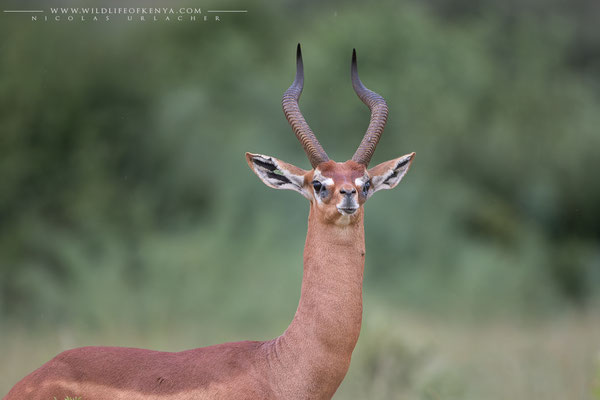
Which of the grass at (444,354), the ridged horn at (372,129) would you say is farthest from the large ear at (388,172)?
the grass at (444,354)

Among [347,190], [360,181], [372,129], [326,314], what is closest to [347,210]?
[347,190]

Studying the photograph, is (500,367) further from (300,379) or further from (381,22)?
(381,22)

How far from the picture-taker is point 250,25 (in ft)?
101

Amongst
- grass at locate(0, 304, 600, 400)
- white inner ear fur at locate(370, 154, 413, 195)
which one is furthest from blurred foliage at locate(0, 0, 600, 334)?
white inner ear fur at locate(370, 154, 413, 195)

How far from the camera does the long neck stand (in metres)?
7.36

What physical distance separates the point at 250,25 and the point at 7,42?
8.43 metres

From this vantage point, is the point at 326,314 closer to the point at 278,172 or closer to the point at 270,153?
the point at 278,172

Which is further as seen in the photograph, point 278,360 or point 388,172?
point 388,172

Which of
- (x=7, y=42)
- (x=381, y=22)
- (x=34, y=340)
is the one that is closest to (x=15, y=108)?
(x=7, y=42)

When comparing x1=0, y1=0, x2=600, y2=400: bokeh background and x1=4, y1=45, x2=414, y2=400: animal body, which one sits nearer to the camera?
x1=4, y1=45, x2=414, y2=400: animal body

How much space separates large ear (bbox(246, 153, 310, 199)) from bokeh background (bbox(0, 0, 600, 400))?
924 cm

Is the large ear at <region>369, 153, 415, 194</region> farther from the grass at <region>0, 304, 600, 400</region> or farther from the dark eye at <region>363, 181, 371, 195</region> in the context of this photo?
the grass at <region>0, 304, 600, 400</region>

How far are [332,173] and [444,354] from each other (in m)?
10.3

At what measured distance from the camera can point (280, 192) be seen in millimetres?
24562
